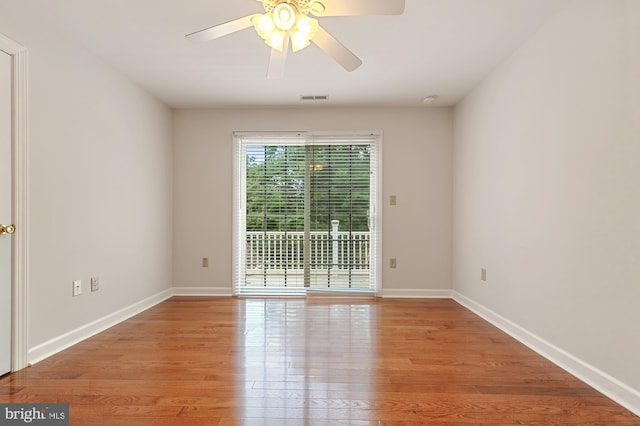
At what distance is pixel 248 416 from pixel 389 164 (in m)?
3.40

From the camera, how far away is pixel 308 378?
2191mm

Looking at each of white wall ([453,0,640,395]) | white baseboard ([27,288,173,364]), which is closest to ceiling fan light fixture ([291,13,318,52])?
white wall ([453,0,640,395])

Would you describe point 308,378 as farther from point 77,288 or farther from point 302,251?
point 302,251

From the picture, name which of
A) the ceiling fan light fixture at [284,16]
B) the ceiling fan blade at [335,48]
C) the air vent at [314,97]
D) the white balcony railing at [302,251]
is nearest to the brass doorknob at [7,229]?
the ceiling fan light fixture at [284,16]

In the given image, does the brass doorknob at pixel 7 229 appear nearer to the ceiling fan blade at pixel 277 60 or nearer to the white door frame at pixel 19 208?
the white door frame at pixel 19 208

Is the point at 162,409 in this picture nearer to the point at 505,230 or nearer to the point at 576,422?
the point at 576,422

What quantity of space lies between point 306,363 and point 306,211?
240cm

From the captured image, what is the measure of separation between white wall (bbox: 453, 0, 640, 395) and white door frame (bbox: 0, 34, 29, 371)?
11.6ft

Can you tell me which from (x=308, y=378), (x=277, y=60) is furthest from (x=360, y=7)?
(x=308, y=378)

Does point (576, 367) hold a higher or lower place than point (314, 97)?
lower

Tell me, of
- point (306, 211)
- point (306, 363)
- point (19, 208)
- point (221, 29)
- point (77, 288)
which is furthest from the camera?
point (306, 211)

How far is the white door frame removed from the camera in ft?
7.43

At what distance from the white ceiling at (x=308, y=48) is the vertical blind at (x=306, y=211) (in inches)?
24.6

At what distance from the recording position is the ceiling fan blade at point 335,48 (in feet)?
6.54
